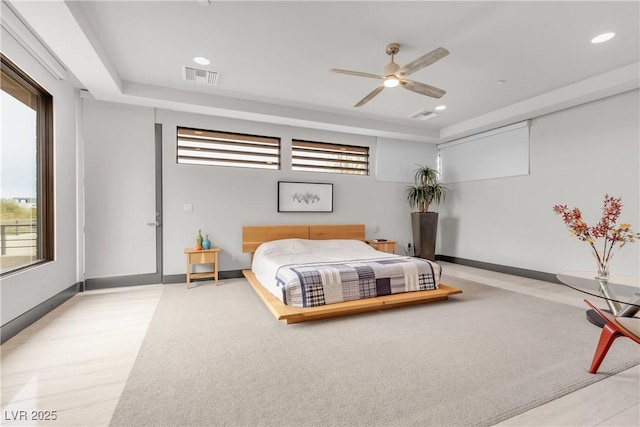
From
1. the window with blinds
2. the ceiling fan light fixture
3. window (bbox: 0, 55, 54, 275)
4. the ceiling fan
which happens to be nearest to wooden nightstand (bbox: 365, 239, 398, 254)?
the window with blinds

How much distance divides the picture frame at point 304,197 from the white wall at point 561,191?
2907 millimetres

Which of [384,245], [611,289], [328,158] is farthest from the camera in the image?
[328,158]

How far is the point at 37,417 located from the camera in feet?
5.22

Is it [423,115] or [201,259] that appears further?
[423,115]

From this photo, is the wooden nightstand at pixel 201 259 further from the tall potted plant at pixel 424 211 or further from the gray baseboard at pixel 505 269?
the gray baseboard at pixel 505 269

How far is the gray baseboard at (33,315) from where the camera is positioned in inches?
98.2

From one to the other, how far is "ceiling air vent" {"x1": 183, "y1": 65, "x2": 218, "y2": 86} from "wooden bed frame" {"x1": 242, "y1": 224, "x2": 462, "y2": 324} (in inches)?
87.9

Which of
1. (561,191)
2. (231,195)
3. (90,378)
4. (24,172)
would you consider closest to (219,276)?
(231,195)

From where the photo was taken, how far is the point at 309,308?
2.96m

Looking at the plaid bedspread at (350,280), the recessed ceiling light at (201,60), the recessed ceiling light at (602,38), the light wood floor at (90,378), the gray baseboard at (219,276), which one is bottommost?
the light wood floor at (90,378)

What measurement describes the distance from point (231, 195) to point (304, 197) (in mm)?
1273

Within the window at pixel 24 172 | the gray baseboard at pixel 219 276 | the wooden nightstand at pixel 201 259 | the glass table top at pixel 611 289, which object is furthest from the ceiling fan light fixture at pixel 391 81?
the gray baseboard at pixel 219 276

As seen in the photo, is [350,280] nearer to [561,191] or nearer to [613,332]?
[613,332]

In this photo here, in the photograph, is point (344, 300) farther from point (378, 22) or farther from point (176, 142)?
point (176, 142)
